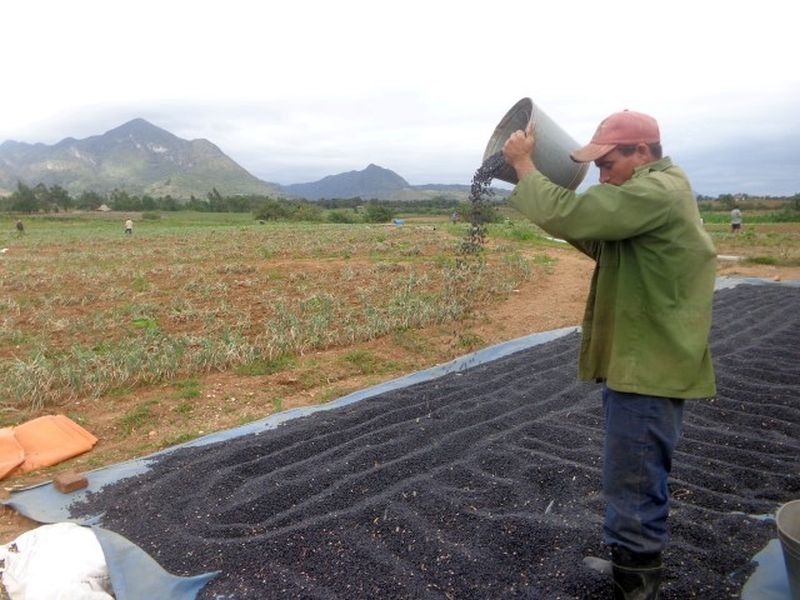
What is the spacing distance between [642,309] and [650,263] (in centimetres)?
16

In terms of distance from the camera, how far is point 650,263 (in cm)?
210

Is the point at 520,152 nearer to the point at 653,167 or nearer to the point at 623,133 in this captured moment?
the point at 623,133

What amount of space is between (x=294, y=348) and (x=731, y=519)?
15.3ft

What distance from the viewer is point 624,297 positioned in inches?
85.6

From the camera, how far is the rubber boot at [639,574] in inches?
85.2

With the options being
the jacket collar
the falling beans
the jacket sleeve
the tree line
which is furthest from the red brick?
the tree line

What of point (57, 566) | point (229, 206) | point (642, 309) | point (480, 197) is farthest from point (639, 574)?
point (229, 206)

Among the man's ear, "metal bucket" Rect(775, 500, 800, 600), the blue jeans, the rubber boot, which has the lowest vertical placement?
the rubber boot

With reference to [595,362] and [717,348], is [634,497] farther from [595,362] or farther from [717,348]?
[717,348]

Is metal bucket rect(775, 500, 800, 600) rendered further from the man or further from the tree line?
the tree line

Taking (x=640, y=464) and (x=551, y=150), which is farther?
(x=551, y=150)

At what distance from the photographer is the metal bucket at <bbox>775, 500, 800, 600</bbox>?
2.05 m

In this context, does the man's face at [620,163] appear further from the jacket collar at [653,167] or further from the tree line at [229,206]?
the tree line at [229,206]

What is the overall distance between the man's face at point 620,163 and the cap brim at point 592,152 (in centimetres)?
2
